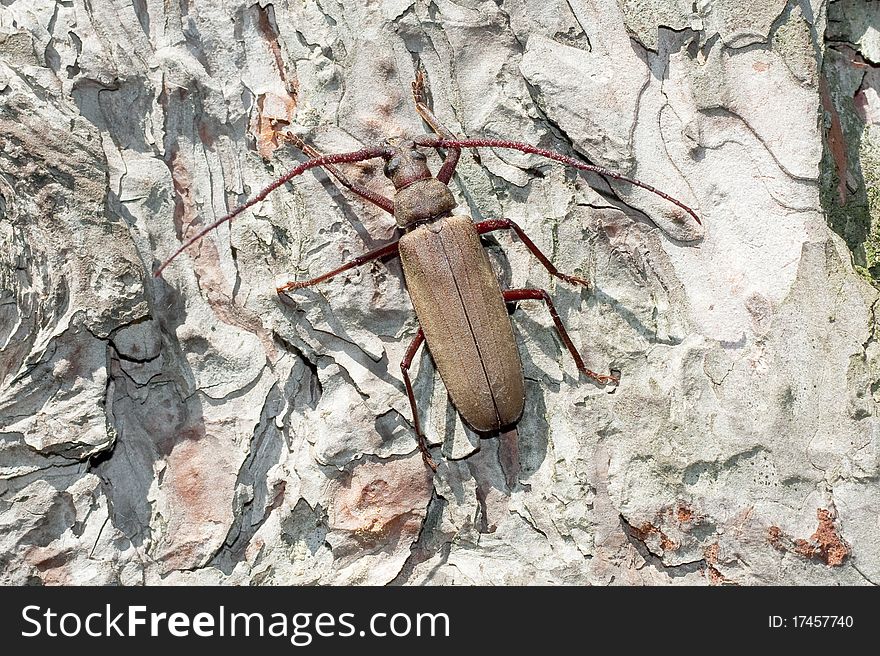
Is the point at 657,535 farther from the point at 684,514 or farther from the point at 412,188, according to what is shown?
the point at 412,188

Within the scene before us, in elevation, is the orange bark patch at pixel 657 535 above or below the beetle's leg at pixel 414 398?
below

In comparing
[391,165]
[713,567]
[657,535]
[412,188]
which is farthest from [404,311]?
[713,567]

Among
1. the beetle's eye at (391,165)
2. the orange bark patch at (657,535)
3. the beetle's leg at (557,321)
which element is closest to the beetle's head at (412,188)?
the beetle's eye at (391,165)

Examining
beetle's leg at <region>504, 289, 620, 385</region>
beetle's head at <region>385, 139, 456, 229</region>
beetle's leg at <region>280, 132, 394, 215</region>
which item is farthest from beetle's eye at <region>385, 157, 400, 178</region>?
beetle's leg at <region>504, 289, 620, 385</region>

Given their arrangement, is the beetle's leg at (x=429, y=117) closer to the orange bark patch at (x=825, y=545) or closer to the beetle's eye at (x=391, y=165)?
the beetle's eye at (x=391, y=165)

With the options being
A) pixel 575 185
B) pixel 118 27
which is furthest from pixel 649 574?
pixel 118 27

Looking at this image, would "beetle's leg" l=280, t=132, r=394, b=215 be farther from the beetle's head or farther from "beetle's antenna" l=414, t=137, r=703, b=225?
"beetle's antenna" l=414, t=137, r=703, b=225
